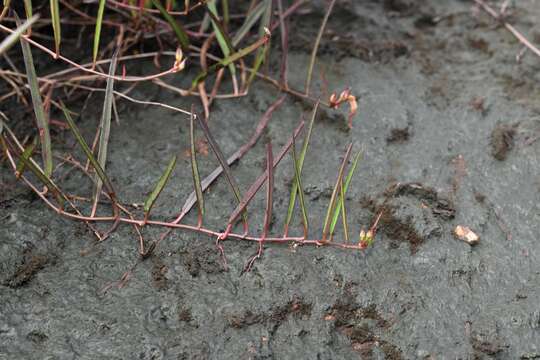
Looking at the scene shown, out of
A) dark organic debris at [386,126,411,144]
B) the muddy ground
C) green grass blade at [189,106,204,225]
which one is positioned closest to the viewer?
the muddy ground

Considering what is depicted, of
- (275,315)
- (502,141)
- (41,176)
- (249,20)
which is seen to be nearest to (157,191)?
(41,176)

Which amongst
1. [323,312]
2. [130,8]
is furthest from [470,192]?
[130,8]

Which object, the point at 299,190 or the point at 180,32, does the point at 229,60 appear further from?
the point at 299,190

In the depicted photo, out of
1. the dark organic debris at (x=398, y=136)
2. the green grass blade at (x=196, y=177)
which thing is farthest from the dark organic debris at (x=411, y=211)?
the green grass blade at (x=196, y=177)

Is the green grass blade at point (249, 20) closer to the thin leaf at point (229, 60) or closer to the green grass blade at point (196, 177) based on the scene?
the thin leaf at point (229, 60)

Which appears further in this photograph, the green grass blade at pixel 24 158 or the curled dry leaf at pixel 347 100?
the curled dry leaf at pixel 347 100

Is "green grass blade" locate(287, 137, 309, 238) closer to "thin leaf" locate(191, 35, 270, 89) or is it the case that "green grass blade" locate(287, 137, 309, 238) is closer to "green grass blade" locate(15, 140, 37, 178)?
"thin leaf" locate(191, 35, 270, 89)

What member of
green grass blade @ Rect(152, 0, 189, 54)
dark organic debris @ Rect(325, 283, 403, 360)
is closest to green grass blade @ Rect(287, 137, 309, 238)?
dark organic debris @ Rect(325, 283, 403, 360)
